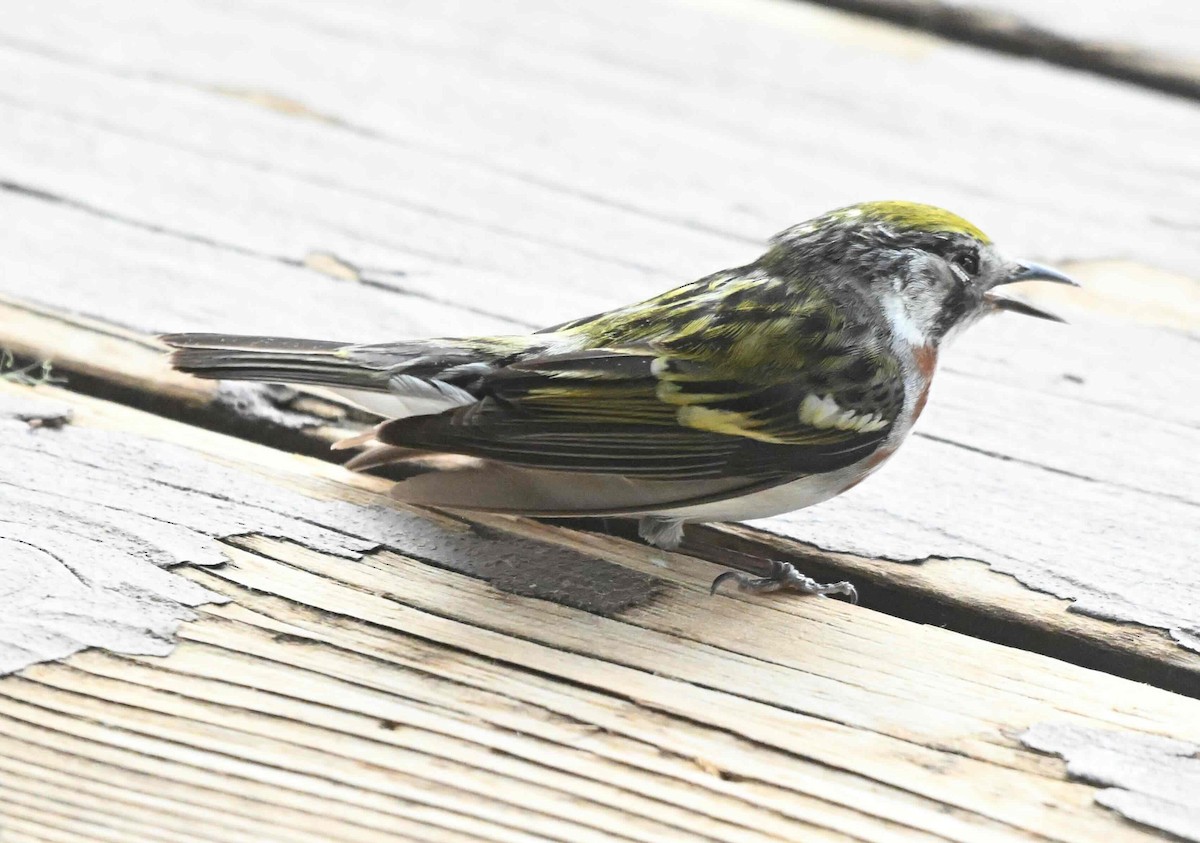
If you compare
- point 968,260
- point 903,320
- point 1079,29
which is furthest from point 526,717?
point 1079,29

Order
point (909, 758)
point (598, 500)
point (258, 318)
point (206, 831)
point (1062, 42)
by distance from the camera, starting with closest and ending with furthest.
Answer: point (206, 831) → point (909, 758) → point (598, 500) → point (258, 318) → point (1062, 42)

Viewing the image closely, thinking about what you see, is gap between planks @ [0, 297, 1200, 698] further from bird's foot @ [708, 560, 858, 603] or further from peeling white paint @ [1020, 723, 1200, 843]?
peeling white paint @ [1020, 723, 1200, 843]

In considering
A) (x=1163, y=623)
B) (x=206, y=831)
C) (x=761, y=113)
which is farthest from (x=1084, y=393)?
(x=206, y=831)

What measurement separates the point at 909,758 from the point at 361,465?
1142 millimetres

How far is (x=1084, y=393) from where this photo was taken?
2.97 metres

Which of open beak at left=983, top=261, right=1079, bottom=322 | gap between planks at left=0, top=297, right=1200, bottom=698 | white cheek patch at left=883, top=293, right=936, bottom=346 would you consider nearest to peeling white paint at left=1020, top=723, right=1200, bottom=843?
gap between planks at left=0, top=297, right=1200, bottom=698

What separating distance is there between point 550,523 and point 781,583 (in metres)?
0.44

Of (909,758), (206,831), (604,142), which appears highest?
(604,142)

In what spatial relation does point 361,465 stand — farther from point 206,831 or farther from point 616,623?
point 206,831

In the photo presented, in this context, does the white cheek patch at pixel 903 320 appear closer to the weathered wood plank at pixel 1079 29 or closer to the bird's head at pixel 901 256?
the bird's head at pixel 901 256

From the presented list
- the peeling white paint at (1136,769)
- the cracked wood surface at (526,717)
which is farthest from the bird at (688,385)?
the peeling white paint at (1136,769)

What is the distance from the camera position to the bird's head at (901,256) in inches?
111

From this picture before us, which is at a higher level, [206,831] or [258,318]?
[258,318]

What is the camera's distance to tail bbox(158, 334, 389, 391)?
2387mm
